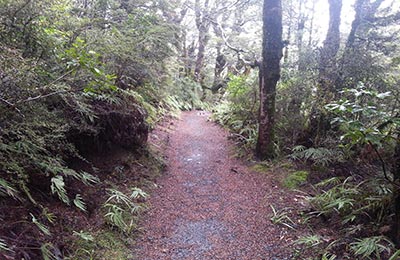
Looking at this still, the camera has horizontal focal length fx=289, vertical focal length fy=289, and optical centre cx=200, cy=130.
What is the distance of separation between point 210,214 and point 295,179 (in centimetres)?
214

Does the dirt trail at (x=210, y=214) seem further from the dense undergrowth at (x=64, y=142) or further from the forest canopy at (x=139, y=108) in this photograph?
the forest canopy at (x=139, y=108)

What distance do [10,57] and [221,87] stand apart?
61.0 ft

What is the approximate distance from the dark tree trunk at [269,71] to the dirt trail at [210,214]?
886 millimetres

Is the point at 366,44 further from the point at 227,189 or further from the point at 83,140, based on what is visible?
the point at 83,140

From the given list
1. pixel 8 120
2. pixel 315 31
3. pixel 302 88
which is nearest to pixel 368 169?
pixel 302 88

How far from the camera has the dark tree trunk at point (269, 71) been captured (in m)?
→ 6.89

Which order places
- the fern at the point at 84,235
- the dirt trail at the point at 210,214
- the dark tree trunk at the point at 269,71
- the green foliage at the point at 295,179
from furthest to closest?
the dark tree trunk at the point at 269,71
the green foliage at the point at 295,179
the dirt trail at the point at 210,214
the fern at the point at 84,235

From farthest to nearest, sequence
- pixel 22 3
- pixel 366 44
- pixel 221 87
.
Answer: pixel 221 87, pixel 366 44, pixel 22 3

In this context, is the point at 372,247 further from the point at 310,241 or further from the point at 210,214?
the point at 210,214

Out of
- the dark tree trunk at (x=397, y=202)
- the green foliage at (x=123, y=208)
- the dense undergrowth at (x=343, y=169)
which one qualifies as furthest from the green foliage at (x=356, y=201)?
the green foliage at (x=123, y=208)

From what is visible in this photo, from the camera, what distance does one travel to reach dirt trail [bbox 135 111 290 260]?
3.88m

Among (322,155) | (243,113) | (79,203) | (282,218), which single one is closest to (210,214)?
Answer: (282,218)

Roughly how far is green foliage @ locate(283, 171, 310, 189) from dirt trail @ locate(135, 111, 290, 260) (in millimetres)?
279

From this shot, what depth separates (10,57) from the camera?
2834 mm
